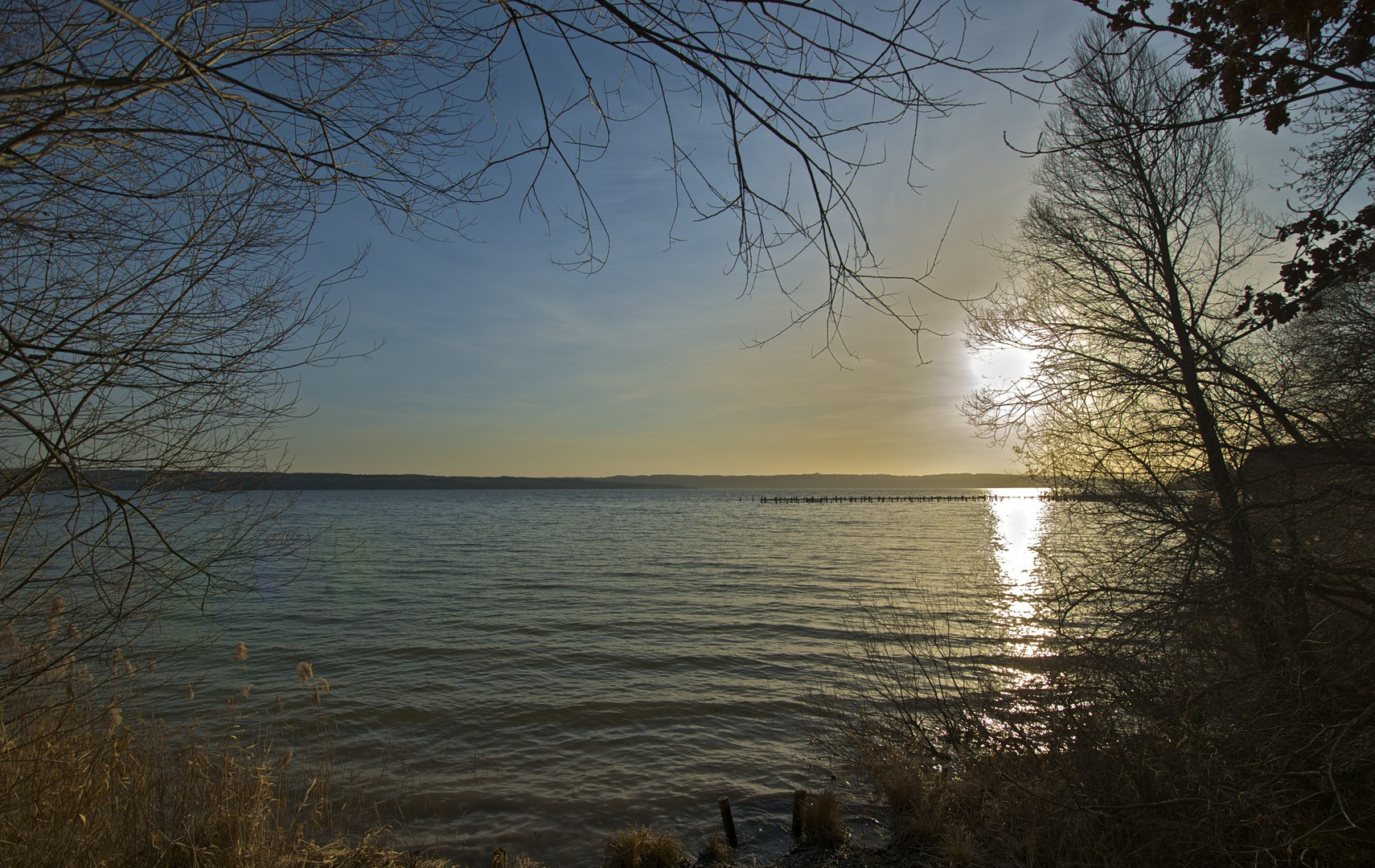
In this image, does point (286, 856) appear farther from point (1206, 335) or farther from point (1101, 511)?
point (1206, 335)

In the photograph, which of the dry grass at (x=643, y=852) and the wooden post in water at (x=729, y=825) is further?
the wooden post in water at (x=729, y=825)

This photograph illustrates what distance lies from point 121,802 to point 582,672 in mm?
9190

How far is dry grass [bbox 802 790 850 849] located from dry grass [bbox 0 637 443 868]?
12.5 ft

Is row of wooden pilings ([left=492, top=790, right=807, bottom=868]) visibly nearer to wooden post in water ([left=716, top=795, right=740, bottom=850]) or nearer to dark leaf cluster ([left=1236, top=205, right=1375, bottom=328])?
wooden post in water ([left=716, top=795, right=740, bottom=850])

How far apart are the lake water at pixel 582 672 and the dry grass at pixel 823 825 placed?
0.34 metres

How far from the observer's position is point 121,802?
5039 mm

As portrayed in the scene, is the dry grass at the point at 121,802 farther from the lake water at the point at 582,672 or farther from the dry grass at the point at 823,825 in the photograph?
the dry grass at the point at 823,825

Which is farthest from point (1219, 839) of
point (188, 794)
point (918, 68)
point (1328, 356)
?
point (188, 794)

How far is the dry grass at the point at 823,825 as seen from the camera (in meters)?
7.14

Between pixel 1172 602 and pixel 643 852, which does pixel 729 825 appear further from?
pixel 1172 602

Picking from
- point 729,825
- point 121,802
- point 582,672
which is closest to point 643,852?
point 729,825

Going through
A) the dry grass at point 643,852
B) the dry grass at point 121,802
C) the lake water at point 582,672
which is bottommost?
the lake water at point 582,672

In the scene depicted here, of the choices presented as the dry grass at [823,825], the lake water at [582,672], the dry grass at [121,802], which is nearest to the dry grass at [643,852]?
the lake water at [582,672]

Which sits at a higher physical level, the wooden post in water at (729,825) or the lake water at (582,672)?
the wooden post in water at (729,825)
